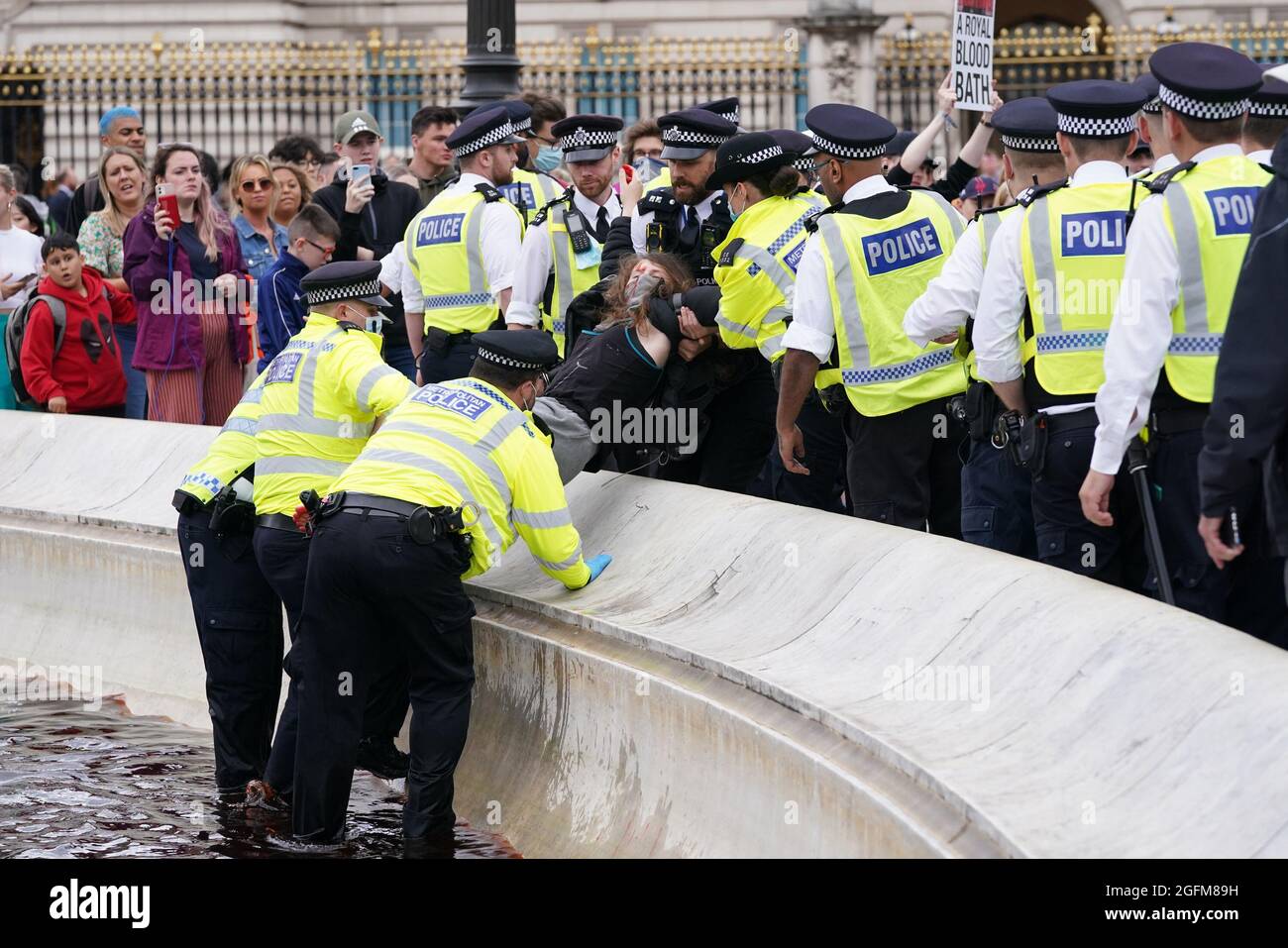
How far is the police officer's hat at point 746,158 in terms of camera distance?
24.7ft

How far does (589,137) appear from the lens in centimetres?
912

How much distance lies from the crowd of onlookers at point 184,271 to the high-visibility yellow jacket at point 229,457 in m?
2.65

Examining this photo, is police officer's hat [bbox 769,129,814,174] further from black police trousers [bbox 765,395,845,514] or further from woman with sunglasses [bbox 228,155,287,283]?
woman with sunglasses [bbox 228,155,287,283]

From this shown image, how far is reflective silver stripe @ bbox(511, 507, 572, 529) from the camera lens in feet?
20.5

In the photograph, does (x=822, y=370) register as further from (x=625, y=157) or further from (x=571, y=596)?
(x=625, y=157)

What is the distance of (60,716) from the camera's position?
341 inches

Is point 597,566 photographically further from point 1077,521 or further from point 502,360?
point 1077,521

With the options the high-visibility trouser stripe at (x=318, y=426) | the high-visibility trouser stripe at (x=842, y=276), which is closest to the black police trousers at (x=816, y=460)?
the high-visibility trouser stripe at (x=842, y=276)

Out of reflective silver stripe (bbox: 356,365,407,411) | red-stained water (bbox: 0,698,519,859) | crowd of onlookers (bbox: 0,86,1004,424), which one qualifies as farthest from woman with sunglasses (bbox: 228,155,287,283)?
reflective silver stripe (bbox: 356,365,407,411)

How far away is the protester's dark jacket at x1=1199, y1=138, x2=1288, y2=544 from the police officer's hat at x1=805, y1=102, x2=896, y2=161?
2.73 m

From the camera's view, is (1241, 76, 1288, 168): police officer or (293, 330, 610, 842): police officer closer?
(1241, 76, 1288, 168): police officer

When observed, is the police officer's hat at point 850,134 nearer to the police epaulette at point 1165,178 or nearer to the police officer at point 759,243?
the police officer at point 759,243

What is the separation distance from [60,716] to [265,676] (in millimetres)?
1753
